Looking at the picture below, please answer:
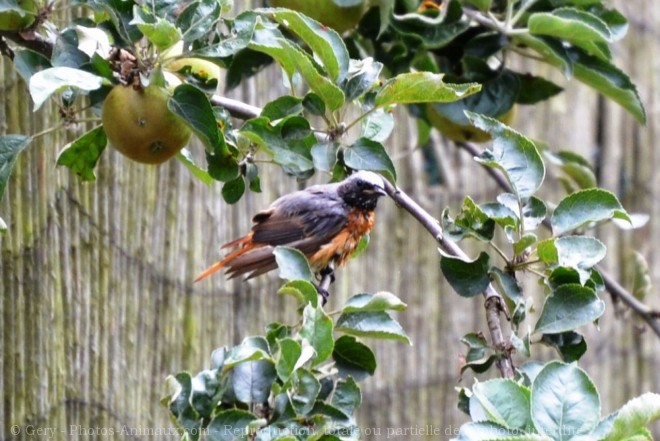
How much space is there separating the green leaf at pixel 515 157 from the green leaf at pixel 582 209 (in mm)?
51

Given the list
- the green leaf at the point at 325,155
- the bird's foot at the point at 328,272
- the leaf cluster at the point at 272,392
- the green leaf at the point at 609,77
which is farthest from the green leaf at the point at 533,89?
the leaf cluster at the point at 272,392

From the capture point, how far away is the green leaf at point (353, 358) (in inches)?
53.5

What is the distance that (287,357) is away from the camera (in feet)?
3.78

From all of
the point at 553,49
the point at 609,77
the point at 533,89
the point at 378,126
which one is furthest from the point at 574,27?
the point at 378,126

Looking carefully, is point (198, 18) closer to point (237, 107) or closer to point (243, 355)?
point (237, 107)

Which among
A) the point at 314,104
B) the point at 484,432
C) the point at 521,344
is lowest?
the point at 484,432

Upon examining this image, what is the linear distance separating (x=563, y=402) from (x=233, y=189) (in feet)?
1.97

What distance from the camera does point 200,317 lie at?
6.75ft

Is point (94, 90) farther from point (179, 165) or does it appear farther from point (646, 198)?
point (646, 198)

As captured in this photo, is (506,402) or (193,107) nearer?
(506,402)

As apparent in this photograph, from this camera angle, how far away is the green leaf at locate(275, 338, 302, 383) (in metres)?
1.14

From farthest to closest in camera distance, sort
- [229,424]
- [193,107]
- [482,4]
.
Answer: [482,4] < [193,107] < [229,424]

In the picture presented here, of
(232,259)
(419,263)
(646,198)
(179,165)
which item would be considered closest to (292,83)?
(232,259)

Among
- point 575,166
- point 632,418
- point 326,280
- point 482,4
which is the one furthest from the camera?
point 575,166
